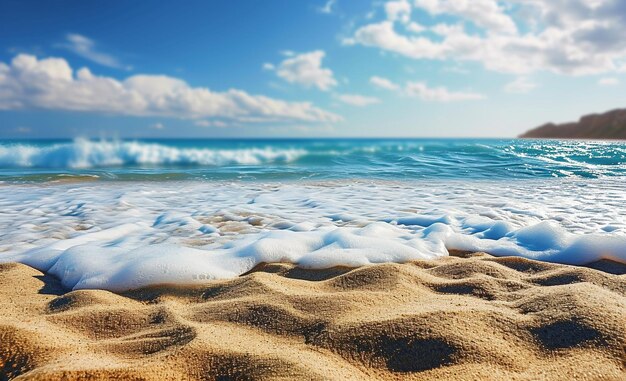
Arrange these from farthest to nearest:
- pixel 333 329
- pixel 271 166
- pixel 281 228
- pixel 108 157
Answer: pixel 108 157 → pixel 271 166 → pixel 281 228 → pixel 333 329

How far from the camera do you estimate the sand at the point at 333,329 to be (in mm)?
1279

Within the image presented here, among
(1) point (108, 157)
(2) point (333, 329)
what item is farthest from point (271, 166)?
(2) point (333, 329)

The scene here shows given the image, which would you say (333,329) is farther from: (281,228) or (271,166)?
(271,166)

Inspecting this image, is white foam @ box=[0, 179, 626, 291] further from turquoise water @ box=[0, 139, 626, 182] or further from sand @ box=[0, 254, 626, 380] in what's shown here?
turquoise water @ box=[0, 139, 626, 182]

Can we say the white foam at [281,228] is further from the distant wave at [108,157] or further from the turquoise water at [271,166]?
the distant wave at [108,157]

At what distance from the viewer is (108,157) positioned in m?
15.3

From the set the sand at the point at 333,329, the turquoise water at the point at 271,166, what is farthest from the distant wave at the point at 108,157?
the sand at the point at 333,329

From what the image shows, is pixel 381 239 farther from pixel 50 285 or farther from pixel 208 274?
pixel 50 285

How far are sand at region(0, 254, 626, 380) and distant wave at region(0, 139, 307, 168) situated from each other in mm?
12872

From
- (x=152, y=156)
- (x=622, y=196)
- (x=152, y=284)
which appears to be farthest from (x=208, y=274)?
(x=152, y=156)

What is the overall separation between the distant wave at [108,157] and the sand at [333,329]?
42.2ft

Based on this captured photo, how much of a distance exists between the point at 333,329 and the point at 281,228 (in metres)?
2.03

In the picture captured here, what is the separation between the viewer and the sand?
1279mm

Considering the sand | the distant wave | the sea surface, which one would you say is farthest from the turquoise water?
the sand
